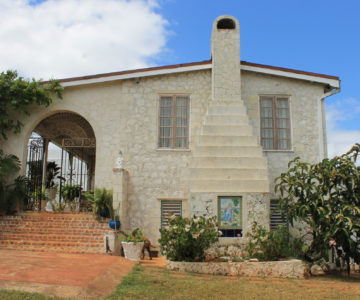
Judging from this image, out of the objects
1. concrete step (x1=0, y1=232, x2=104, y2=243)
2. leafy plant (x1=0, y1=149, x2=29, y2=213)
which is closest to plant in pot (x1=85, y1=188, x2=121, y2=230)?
concrete step (x1=0, y1=232, x2=104, y2=243)

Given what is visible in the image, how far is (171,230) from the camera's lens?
9.63 metres

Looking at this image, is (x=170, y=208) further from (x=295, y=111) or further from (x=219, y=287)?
(x=295, y=111)

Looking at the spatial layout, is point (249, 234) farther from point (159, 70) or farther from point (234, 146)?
point (159, 70)

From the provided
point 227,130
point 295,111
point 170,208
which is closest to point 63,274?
point 170,208

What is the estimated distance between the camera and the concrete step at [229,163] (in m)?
11.8

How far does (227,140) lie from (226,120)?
74 cm

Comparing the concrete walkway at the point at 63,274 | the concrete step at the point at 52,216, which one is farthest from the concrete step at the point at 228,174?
the concrete step at the point at 52,216

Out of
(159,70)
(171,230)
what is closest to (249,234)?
(171,230)

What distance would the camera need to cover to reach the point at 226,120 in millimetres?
12500

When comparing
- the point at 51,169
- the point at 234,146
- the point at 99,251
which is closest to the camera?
the point at 99,251

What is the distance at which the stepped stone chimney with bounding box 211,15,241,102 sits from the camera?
1309 centimetres

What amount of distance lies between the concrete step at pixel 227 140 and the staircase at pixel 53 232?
4.10m

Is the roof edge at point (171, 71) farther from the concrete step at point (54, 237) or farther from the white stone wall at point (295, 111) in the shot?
the concrete step at point (54, 237)

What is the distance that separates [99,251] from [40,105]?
6019 mm
